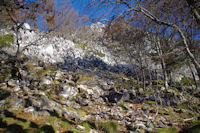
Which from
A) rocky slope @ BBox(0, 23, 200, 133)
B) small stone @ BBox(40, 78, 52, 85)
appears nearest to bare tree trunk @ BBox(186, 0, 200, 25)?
rocky slope @ BBox(0, 23, 200, 133)

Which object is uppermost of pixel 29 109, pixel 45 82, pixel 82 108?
pixel 45 82

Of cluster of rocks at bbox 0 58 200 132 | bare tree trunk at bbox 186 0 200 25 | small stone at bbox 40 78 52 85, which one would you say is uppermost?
bare tree trunk at bbox 186 0 200 25

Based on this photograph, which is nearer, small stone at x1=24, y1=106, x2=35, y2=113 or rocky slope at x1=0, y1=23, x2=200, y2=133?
rocky slope at x1=0, y1=23, x2=200, y2=133

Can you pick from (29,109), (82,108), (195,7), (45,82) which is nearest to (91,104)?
(82,108)

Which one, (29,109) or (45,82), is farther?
(45,82)

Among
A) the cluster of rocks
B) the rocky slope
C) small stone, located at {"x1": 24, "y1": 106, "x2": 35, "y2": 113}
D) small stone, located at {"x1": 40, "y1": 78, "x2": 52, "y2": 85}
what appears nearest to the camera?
the rocky slope

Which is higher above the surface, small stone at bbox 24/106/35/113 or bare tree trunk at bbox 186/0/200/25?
bare tree trunk at bbox 186/0/200/25

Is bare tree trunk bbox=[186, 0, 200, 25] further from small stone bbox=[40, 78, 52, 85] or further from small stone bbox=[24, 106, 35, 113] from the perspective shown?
small stone bbox=[40, 78, 52, 85]

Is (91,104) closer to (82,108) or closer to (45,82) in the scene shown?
(82,108)

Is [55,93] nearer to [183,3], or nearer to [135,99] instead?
[135,99]

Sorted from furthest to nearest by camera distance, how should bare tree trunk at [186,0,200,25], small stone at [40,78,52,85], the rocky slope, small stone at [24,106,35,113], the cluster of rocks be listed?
small stone at [40,78,52,85], the cluster of rocks, small stone at [24,106,35,113], the rocky slope, bare tree trunk at [186,0,200,25]

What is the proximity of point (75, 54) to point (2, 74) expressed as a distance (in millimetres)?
16321

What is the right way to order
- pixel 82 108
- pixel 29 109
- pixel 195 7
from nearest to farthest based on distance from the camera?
pixel 195 7 < pixel 29 109 < pixel 82 108

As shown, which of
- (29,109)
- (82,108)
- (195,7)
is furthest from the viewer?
(82,108)
